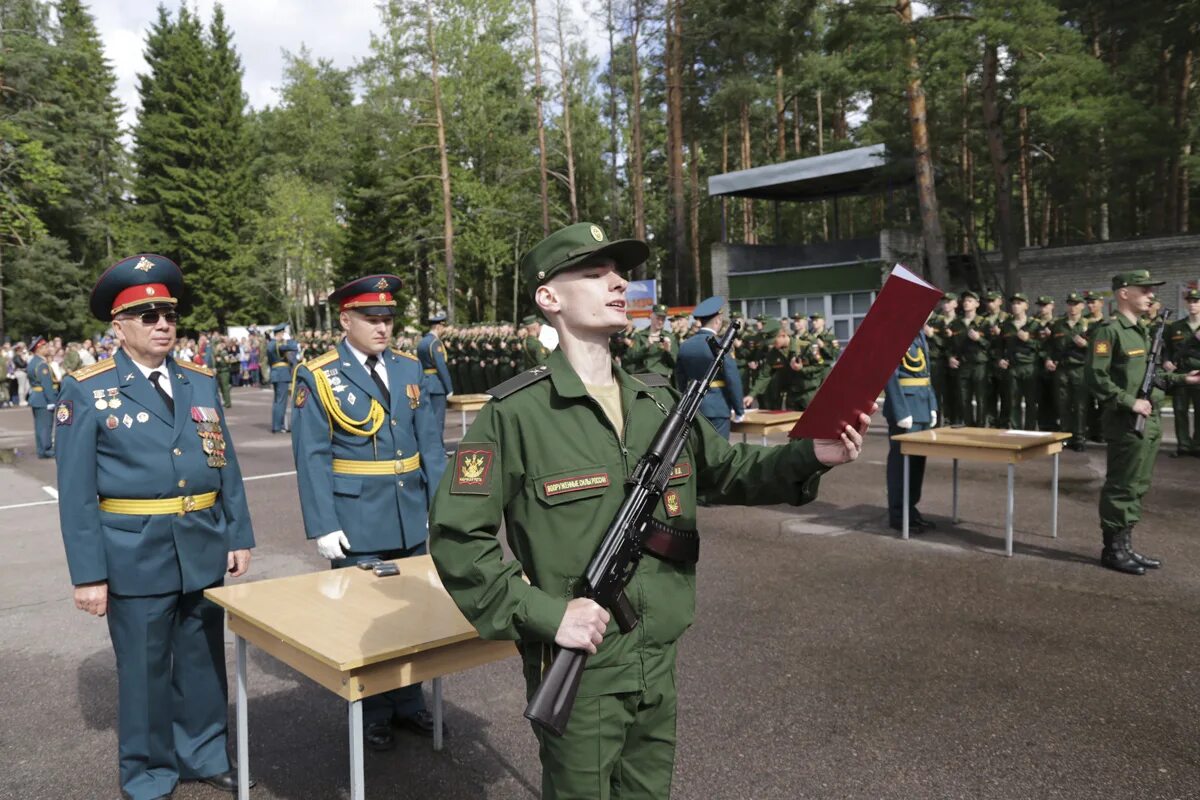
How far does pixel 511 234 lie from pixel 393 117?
26.4ft

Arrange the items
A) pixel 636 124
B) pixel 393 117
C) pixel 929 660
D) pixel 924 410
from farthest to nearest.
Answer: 1. pixel 393 117
2. pixel 636 124
3. pixel 924 410
4. pixel 929 660

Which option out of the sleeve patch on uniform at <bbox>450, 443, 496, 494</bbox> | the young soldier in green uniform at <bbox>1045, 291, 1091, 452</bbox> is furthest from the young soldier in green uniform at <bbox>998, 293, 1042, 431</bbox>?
the sleeve patch on uniform at <bbox>450, 443, 496, 494</bbox>

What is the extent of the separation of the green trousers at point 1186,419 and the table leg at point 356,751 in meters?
12.3

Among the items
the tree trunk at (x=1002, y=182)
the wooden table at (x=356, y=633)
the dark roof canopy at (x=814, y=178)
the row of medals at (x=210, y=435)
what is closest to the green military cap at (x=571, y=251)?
the wooden table at (x=356, y=633)

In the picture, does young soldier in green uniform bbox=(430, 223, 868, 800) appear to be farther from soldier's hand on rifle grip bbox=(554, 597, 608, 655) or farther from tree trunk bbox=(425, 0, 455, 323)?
tree trunk bbox=(425, 0, 455, 323)

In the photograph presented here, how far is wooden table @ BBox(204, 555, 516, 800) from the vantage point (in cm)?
282

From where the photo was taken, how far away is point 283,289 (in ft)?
167

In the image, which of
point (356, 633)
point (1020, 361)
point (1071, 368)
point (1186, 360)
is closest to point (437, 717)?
point (356, 633)

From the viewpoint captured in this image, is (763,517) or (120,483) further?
(763,517)

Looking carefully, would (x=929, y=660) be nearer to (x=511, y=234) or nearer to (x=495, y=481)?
(x=495, y=481)

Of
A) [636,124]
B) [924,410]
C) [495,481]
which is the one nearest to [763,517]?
[924,410]

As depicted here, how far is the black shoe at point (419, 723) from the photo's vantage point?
14.2 feet

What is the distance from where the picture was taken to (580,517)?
2.28 meters

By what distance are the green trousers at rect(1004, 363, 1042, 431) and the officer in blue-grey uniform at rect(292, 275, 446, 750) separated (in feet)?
40.3
